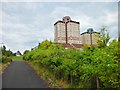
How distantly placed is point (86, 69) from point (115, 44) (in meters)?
1.28

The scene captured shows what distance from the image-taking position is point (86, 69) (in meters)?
8.15

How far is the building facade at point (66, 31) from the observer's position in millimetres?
53312

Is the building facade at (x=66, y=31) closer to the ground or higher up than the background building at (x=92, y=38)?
higher up

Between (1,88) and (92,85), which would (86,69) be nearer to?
(92,85)

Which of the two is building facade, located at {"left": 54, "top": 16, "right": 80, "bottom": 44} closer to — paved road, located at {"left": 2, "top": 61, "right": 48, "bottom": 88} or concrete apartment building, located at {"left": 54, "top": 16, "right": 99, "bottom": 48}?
concrete apartment building, located at {"left": 54, "top": 16, "right": 99, "bottom": 48}

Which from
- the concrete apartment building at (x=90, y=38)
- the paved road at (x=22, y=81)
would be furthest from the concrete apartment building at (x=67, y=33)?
the paved road at (x=22, y=81)

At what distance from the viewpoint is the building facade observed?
175ft

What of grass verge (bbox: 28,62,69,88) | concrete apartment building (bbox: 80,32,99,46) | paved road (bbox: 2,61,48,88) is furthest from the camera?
concrete apartment building (bbox: 80,32,99,46)

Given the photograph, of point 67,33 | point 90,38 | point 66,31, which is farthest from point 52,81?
point 67,33

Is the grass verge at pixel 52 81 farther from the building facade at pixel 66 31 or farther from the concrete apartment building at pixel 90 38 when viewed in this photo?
the building facade at pixel 66 31

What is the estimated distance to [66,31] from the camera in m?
54.8

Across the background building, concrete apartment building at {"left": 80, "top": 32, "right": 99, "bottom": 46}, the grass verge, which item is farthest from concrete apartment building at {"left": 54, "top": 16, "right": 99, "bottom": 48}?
the grass verge

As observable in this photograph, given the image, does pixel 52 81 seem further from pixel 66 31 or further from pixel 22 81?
pixel 66 31

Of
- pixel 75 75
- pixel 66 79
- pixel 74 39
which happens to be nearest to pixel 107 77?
pixel 75 75
